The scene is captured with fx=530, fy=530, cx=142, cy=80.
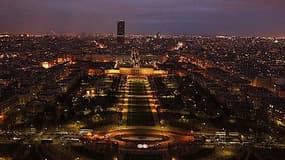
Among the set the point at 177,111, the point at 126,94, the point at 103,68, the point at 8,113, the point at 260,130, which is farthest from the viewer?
the point at 103,68

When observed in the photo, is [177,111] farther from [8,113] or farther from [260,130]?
[8,113]

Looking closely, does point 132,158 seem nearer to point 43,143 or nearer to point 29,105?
point 43,143

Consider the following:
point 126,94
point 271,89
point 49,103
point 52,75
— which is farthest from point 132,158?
point 52,75

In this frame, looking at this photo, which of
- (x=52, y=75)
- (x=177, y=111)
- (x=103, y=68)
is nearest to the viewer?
(x=177, y=111)

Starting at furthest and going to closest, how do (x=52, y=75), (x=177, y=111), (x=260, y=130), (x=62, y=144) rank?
(x=52, y=75) < (x=177, y=111) < (x=260, y=130) < (x=62, y=144)

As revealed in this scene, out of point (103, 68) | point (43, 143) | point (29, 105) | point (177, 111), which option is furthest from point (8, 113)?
point (103, 68)

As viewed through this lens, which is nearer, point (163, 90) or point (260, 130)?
point (260, 130)

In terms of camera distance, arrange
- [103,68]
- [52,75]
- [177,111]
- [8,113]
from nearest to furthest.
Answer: [8,113]
[177,111]
[52,75]
[103,68]

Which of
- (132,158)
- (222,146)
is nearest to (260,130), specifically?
(222,146)

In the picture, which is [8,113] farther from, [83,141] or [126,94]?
[126,94]

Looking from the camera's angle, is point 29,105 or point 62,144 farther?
point 29,105
